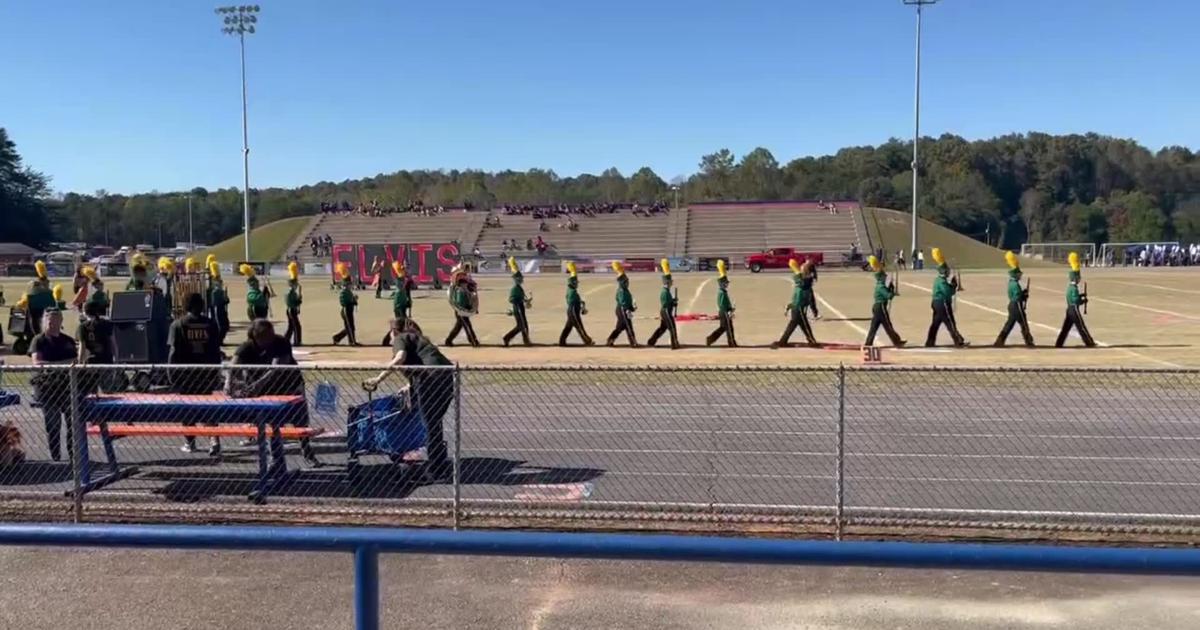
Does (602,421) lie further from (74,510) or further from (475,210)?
(475,210)

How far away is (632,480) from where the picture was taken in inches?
337

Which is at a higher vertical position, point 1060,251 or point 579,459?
point 1060,251

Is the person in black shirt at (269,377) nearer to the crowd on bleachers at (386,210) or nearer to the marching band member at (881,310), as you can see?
the marching band member at (881,310)

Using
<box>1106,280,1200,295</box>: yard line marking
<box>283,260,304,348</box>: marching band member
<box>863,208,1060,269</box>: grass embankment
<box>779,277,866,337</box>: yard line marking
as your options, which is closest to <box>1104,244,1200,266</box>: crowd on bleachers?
<box>863,208,1060,269</box>: grass embankment

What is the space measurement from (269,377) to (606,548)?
6929 millimetres

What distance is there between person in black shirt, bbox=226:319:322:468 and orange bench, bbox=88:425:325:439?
0.12 m

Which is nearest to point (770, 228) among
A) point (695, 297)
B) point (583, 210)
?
point (583, 210)

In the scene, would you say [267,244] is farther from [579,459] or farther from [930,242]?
[579,459]

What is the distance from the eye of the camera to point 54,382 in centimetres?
891

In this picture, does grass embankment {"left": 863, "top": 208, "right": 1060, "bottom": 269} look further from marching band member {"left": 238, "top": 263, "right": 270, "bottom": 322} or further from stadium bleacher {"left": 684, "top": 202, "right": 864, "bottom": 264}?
marching band member {"left": 238, "top": 263, "right": 270, "bottom": 322}

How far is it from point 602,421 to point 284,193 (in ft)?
508

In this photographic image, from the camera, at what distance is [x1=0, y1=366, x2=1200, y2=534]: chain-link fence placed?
735 cm

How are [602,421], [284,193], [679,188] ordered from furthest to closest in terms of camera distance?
[284,193] < [679,188] < [602,421]

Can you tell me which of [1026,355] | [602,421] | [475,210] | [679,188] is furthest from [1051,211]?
[602,421]
